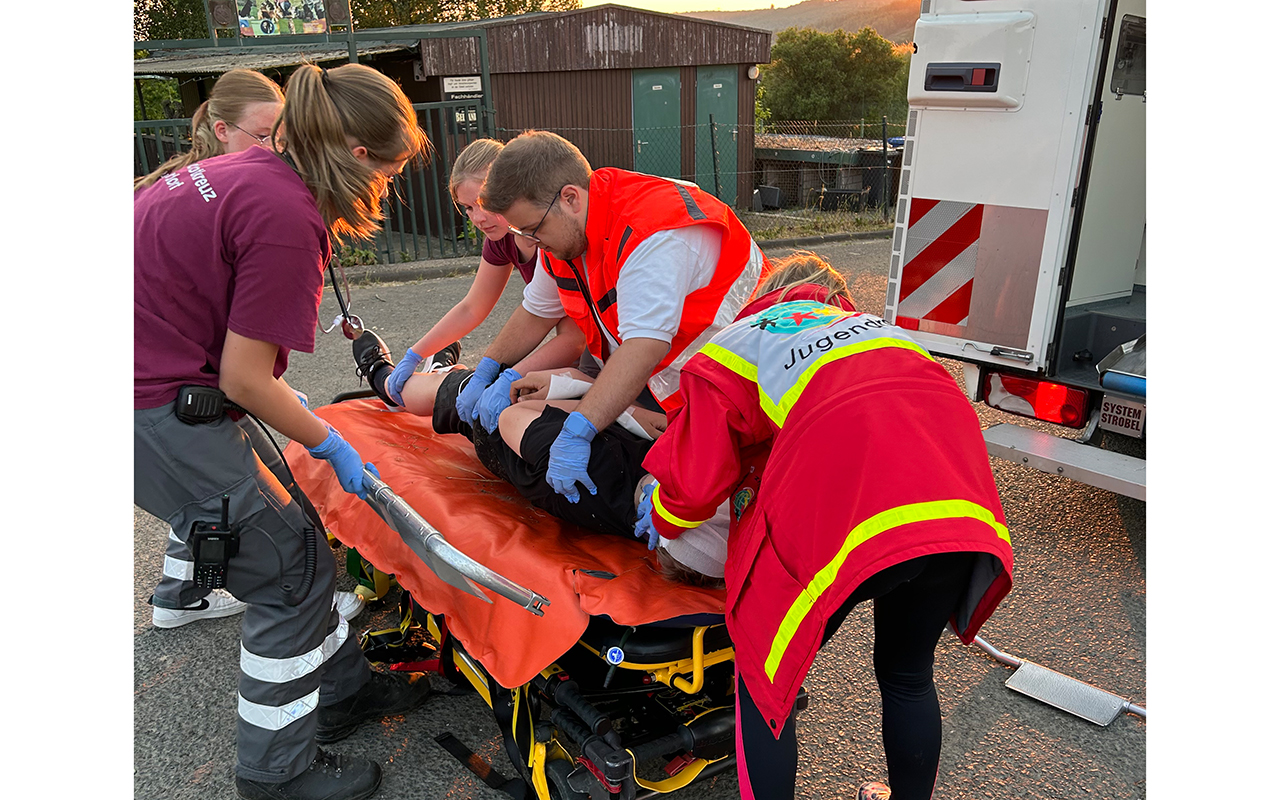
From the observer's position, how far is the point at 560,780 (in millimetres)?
2195

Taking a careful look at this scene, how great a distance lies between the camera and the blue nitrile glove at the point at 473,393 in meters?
3.09

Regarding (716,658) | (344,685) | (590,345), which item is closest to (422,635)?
(344,685)

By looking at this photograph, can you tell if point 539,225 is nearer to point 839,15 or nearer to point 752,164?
point 752,164

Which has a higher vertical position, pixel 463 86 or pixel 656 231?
pixel 463 86

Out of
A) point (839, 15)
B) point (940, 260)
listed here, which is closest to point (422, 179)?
point (940, 260)

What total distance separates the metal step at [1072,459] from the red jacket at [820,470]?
1.91 metres

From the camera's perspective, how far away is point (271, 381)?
2.12 meters

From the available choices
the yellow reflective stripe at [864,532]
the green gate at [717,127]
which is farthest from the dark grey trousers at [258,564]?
the green gate at [717,127]

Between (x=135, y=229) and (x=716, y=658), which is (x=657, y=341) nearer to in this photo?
(x=716, y=658)

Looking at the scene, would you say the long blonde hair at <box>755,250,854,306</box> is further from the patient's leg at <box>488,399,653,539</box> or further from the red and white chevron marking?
the red and white chevron marking

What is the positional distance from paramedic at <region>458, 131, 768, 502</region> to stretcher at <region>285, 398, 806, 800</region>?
28cm

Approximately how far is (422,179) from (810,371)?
30.8 feet

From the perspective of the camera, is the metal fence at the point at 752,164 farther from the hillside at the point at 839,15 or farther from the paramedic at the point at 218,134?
the hillside at the point at 839,15

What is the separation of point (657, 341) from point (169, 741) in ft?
6.39
